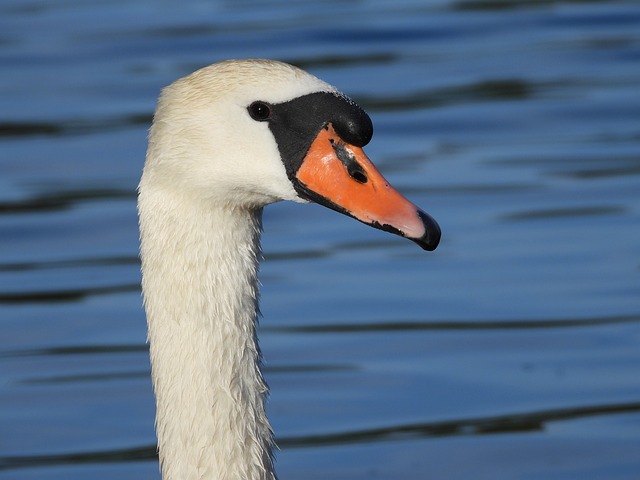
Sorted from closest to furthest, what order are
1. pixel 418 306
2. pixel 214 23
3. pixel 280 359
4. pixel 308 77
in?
pixel 308 77 < pixel 280 359 < pixel 418 306 < pixel 214 23

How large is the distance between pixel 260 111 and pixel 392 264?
15.8ft

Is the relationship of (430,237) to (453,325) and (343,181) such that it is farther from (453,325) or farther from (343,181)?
(453,325)

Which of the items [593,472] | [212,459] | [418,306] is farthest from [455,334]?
[212,459]

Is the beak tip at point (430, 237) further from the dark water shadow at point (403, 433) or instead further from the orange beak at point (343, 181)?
the dark water shadow at point (403, 433)

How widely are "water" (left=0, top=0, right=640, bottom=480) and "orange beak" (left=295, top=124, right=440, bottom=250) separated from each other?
2.52 m

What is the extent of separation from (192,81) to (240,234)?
1.65 feet

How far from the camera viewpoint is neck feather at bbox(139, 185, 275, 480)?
5.41 metres

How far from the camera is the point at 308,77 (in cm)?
532

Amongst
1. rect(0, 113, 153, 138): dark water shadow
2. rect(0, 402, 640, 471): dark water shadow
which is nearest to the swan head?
rect(0, 402, 640, 471): dark water shadow

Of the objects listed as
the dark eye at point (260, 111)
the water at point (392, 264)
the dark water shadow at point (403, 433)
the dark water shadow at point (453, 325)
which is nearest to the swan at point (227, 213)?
the dark eye at point (260, 111)

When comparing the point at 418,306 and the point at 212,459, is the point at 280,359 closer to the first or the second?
the point at 418,306

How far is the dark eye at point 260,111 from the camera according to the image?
17.6 feet

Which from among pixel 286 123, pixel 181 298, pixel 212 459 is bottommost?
pixel 212 459

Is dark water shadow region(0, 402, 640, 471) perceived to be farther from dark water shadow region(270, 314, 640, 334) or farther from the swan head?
the swan head
